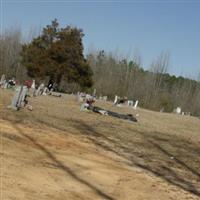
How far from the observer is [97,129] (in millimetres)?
17219

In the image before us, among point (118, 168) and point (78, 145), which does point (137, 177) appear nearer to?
point (118, 168)

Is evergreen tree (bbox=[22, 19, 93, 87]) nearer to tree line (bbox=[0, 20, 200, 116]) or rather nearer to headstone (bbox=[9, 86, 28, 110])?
tree line (bbox=[0, 20, 200, 116])

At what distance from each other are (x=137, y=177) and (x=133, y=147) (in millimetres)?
4455

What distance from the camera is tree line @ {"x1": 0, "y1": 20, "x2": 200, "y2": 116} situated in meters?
49.9

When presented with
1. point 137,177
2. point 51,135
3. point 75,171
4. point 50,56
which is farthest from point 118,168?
point 50,56

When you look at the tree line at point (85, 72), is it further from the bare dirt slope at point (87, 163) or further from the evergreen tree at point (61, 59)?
the bare dirt slope at point (87, 163)

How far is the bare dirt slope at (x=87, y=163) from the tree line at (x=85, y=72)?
32.5 metres

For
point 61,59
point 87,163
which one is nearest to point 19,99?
point 87,163

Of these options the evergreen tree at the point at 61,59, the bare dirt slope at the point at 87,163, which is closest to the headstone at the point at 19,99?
the bare dirt slope at the point at 87,163

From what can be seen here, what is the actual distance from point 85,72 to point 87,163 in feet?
133

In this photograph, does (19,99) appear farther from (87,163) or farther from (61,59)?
(61,59)

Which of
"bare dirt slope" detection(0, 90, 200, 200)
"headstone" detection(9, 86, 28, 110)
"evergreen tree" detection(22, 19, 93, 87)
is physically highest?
"evergreen tree" detection(22, 19, 93, 87)

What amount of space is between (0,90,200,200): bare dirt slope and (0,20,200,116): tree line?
107 ft

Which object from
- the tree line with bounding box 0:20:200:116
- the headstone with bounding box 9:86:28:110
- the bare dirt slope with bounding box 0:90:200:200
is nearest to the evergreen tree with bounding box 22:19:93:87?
the tree line with bounding box 0:20:200:116
